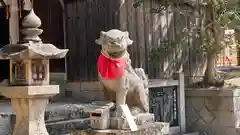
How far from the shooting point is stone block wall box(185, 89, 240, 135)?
11.0 meters

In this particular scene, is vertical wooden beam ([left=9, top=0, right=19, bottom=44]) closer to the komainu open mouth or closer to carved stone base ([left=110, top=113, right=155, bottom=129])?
the komainu open mouth

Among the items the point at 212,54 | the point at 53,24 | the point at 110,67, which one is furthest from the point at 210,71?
the point at 110,67

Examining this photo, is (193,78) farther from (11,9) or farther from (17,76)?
(17,76)

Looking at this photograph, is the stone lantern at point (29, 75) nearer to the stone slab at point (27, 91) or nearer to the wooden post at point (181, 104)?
the stone slab at point (27, 91)

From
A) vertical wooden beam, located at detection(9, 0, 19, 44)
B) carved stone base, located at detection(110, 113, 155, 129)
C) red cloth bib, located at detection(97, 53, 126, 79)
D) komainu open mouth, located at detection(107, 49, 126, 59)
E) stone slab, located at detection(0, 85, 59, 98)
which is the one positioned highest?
vertical wooden beam, located at detection(9, 0, 19, 44)

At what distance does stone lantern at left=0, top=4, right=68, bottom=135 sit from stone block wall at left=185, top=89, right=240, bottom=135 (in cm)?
549

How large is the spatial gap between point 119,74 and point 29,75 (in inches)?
53.6

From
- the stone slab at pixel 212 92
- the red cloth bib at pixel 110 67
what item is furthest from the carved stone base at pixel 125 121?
the stone slab at pixel 212 92

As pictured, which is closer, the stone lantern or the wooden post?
the stone lantern

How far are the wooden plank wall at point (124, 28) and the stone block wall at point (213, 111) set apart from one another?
124 cm

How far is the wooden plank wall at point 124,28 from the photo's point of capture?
11391mm

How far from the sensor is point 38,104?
6820 millimetres

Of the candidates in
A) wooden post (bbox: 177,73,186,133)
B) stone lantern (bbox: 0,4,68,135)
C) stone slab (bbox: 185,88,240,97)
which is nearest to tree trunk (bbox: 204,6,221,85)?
A: stone slab (bbox: 185,88,240,97)

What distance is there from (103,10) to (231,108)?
13.3 feet
